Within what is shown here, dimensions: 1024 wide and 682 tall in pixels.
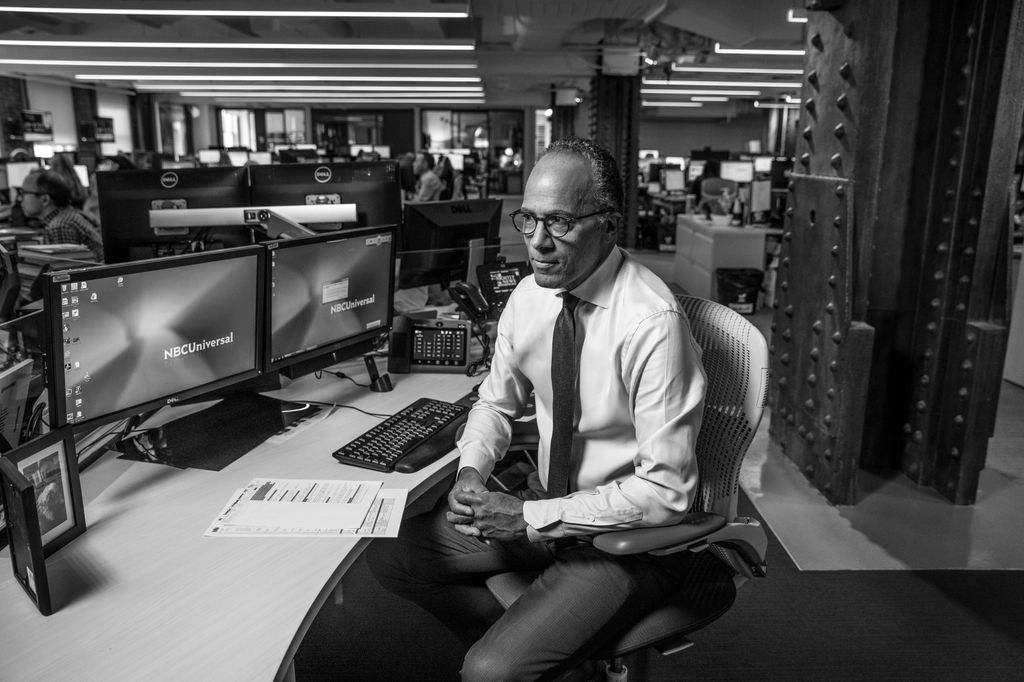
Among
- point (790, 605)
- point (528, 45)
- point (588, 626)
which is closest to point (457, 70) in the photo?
point (528, 45)

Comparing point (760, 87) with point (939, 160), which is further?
point (760, 87)

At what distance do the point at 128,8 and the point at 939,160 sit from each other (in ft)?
21.8

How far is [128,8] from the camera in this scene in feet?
22.4

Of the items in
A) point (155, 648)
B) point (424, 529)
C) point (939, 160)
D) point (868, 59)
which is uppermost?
point (868, 59)

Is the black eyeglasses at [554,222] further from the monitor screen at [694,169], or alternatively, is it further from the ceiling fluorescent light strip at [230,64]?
the monitor screen at [694,169]

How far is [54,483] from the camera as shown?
4.58 ft

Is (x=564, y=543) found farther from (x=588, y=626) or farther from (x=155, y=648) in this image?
(x=155, y=648)

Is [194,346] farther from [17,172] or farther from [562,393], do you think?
[17,172]

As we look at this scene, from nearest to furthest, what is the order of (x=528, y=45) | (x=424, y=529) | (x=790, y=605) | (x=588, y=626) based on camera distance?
(x=588, y=626) < (x=424, y=529) < (x=790, y=605) < (x=528, y=45)

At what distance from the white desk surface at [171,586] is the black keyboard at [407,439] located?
0.03m

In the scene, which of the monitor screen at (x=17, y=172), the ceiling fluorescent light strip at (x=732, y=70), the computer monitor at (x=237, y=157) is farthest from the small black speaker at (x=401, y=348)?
the computer monitor at (x=237, y=157)

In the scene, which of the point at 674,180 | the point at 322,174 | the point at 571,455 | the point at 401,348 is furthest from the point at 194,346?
the point at 674,180

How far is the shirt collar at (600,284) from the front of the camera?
165cm

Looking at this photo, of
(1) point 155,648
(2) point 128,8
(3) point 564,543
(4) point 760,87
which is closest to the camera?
(1) point 155,648
